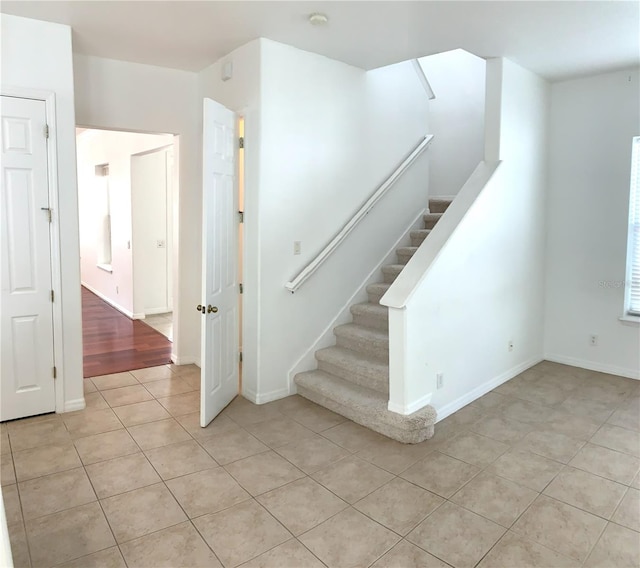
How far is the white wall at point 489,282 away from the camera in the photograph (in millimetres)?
3350

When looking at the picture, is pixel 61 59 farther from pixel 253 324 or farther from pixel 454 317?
pixel 454 317

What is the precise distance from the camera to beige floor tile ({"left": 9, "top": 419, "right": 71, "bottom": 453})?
10.5 ft

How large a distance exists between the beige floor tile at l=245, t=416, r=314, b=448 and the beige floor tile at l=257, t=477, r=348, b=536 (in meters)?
0.53

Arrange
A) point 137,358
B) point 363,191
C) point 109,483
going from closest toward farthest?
point 109,483 → point 363,191 → point 137,358

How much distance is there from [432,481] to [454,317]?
1.31m

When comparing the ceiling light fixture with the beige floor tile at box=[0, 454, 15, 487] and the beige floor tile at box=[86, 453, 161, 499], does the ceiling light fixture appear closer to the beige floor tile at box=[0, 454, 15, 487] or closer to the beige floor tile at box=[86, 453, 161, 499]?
the beige floor tile at box=[86, 453, 161, 499]

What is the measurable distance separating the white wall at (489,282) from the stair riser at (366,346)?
0.51 meters

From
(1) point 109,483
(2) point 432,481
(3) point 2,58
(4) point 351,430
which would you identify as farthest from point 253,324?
(3) point 2,58

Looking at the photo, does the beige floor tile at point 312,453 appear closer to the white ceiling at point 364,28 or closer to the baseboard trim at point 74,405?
the baseboard trim at point 74,405

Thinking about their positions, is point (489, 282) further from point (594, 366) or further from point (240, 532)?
point (240, 532)

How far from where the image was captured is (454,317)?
3713mm

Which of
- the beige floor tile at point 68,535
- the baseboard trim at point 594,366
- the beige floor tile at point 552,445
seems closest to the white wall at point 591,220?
the baseboard trim at point 594,366

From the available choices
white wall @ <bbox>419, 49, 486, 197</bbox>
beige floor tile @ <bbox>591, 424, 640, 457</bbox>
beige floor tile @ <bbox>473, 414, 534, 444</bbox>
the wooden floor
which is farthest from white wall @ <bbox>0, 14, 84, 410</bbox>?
white wall @ <bbox>419, 49, 486, 197</bbox>

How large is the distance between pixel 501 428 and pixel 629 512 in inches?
40.8
